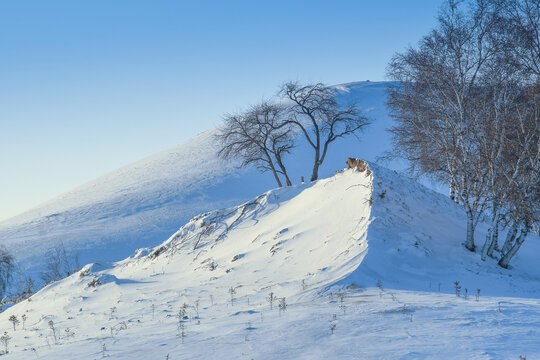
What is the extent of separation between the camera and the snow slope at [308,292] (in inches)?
229

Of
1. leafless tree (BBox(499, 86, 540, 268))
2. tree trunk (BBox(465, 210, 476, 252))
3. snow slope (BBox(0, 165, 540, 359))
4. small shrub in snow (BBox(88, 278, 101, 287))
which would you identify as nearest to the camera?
snow slope (BBox(0, 165, 540, 359))

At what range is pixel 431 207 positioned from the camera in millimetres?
15906

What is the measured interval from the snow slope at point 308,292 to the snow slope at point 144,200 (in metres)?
15.9

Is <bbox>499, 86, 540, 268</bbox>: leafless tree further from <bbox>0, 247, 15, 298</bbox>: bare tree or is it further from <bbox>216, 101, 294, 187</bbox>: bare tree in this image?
<bbox>0, 247, 15, 298</bbox>: bare tree

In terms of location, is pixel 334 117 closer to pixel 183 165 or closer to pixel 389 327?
pixel 389 327

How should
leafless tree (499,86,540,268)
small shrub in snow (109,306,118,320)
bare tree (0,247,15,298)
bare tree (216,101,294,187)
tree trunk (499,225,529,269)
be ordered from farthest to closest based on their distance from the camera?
bare tree (0,247,15,298) < bare tree (216,101,294,187) < tree trunk (499,225,529,269) < leafless tree (499,86,540,268) < small shrub in snow (109,306,118,320)

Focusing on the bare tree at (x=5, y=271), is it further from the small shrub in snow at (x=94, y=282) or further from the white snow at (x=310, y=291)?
the small shrub in snow at (x=94, y=282)

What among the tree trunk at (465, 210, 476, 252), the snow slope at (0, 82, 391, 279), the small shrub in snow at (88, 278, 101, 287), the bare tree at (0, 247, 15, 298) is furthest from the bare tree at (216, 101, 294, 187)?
the bare tree at (0, 247, 15, 298)

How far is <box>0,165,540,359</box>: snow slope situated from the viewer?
5.80 meters

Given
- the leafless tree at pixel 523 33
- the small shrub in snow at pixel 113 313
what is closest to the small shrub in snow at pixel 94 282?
the small shrub in snow at pixel 113 313

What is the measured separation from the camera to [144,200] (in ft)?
149

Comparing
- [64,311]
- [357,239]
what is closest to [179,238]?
[64,311]

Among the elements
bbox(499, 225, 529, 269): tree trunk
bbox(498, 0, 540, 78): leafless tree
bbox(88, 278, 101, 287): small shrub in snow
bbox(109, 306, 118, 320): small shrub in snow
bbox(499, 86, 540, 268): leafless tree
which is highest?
bbox(498, 0, 540, 78): leafless tree

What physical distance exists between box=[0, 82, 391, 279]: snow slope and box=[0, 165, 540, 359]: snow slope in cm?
1588
